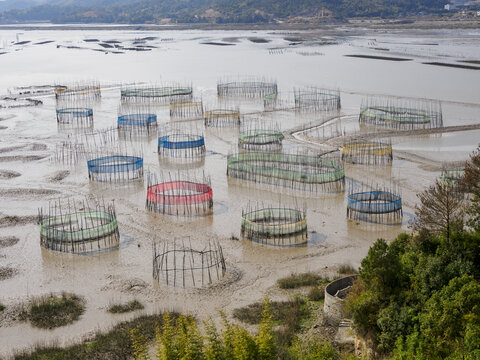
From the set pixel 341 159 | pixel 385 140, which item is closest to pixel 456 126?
pixel 385 140

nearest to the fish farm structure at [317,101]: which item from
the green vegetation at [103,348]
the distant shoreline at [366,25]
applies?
the green vegetation at [103,348]

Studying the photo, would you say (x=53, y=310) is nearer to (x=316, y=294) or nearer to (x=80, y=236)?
(x=80, y=236)

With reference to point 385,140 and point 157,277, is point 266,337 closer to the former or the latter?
point 157,277

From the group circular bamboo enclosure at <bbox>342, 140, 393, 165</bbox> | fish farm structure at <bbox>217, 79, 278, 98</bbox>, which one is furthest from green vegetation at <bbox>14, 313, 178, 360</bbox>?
fish farm structure at <bbox>217, 79, 278, 98</bbox>

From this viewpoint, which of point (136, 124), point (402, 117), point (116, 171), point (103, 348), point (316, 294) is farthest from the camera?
point (136, 124)

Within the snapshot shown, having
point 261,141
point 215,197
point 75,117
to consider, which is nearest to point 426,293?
point 215,197

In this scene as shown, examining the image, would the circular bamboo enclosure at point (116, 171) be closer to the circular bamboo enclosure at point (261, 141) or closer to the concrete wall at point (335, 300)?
the circular bamboo enclosure at point (261, 141)
